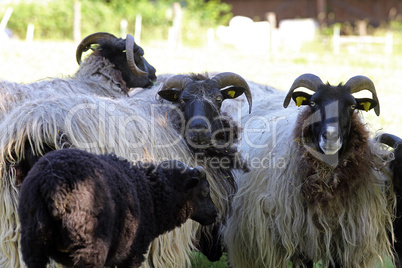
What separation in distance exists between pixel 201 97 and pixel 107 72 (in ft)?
7.11

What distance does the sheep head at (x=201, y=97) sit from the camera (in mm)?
5734

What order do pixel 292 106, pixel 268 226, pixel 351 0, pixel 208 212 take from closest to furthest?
pixel 208 212, pixel 268 226, pixel 292 106, pixel 351 0

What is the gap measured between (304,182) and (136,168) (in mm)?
1608

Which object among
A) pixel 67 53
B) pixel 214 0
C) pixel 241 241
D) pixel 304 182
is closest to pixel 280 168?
pixel 304 182

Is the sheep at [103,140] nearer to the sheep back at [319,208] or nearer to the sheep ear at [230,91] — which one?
the sheep ear at [230,91]

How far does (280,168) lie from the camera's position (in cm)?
555

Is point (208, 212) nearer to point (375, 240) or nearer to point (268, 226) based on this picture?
point (268, 226)

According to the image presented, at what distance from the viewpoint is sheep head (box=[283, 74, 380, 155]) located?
16.5 feet

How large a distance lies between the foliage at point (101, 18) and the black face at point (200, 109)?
74.9 ft

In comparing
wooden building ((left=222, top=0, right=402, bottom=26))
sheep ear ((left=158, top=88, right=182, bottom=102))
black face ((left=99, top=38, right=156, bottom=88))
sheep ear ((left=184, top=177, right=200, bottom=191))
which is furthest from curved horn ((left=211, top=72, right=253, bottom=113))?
wooden building ((left=222, top=0, right=402, bottom=26))

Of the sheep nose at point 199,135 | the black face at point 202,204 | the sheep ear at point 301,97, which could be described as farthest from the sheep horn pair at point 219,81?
the black face at point 202,204

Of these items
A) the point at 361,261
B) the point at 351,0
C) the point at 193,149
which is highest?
the point at 351,0

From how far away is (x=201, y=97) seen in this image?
235 inches

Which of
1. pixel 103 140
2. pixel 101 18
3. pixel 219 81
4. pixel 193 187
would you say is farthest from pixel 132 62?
pixel 101 18
